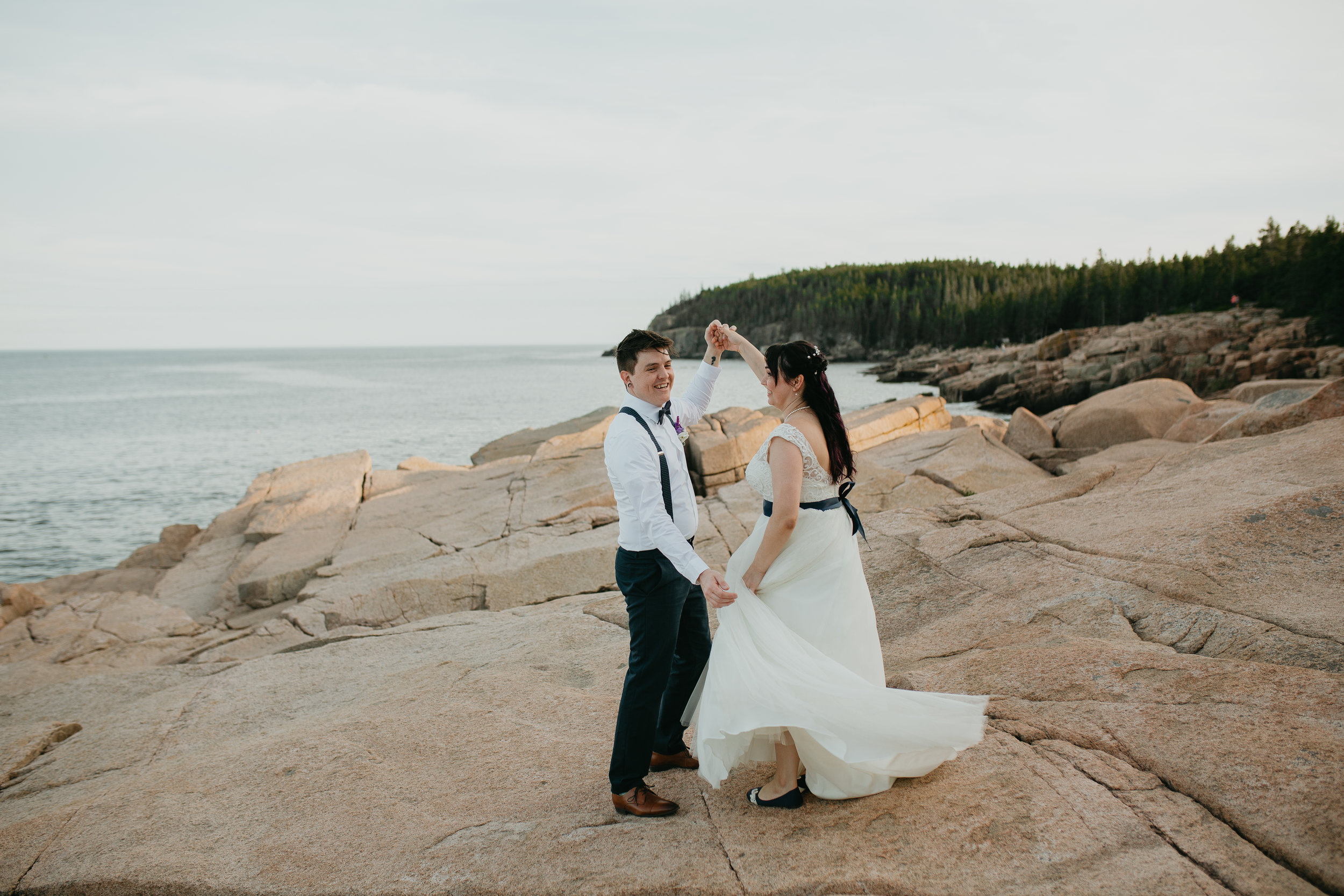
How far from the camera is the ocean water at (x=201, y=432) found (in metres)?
21.7

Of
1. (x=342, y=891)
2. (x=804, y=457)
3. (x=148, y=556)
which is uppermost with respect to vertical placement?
(x=804, y=457)

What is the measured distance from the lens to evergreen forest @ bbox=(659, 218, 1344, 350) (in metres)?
52.0

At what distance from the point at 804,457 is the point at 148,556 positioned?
1556 cm

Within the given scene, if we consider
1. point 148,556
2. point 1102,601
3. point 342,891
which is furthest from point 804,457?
point 148,556

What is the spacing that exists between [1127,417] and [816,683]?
15.5 metres

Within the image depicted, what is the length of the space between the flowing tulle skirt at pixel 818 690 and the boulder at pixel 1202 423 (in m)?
11.1

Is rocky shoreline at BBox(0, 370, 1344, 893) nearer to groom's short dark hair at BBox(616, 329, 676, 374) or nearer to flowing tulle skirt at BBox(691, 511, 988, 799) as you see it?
flowing tulle skirt at BBox(691, 511, 988, 799)

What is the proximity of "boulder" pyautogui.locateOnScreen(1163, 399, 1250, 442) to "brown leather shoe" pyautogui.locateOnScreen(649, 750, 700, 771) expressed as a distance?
11343 millimetres

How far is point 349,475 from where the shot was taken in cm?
1403

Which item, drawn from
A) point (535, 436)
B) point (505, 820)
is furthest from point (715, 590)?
point (535, 436)

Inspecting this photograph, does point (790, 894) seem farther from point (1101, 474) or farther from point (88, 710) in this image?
point (1101, 474)

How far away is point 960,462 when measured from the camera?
11.7 m

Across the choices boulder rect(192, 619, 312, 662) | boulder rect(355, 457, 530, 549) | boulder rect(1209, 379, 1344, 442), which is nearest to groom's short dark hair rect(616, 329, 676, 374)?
boulder rect(192, 619, 312, 662)

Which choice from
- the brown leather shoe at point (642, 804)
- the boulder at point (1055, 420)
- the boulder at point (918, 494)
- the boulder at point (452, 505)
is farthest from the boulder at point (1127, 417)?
the brown leather shoe at point (642, 804)
